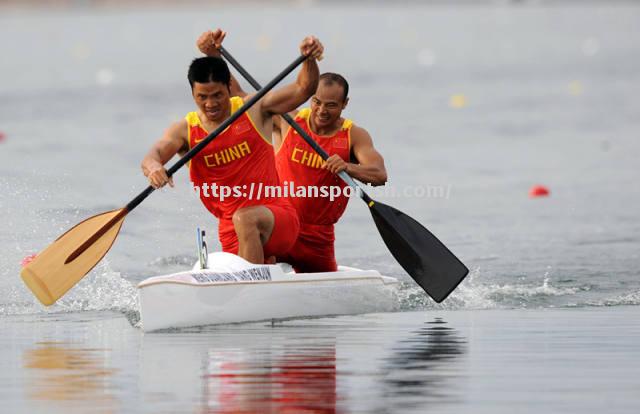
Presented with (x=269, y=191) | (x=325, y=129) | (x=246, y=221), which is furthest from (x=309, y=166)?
(x=246, y=221)

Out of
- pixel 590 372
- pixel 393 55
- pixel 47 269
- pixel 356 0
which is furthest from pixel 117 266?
pixel 356 0

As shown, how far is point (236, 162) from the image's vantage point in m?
12.2

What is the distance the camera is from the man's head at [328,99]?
41.1ft

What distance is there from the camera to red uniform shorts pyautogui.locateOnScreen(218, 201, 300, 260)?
39.9 feet

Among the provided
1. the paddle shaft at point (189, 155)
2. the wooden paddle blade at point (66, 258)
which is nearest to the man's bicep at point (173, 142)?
the paddle shaft at point (189, 155)

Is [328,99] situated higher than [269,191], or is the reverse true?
[328,99]

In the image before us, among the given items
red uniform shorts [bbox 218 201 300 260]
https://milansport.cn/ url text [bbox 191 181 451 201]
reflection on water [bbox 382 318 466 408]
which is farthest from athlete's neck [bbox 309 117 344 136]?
reflection on water [bbox 382 318 466 408]

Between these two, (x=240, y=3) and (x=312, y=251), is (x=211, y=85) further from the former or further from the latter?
(x=240, y=3)

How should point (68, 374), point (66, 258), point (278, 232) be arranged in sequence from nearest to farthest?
1. point (68, 374)
2. point (66, 258)
3. point (278, 232)

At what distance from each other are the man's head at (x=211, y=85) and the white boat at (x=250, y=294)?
38.4 inches

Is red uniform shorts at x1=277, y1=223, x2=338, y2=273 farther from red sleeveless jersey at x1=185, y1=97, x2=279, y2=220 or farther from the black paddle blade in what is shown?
red sleeveless jersey at x1=185, y1=97, x2=279, y2=220

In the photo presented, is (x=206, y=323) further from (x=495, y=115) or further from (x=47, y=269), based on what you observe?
(x=495, y=115)

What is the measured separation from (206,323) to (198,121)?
1413mm

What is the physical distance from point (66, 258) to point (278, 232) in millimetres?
1455
